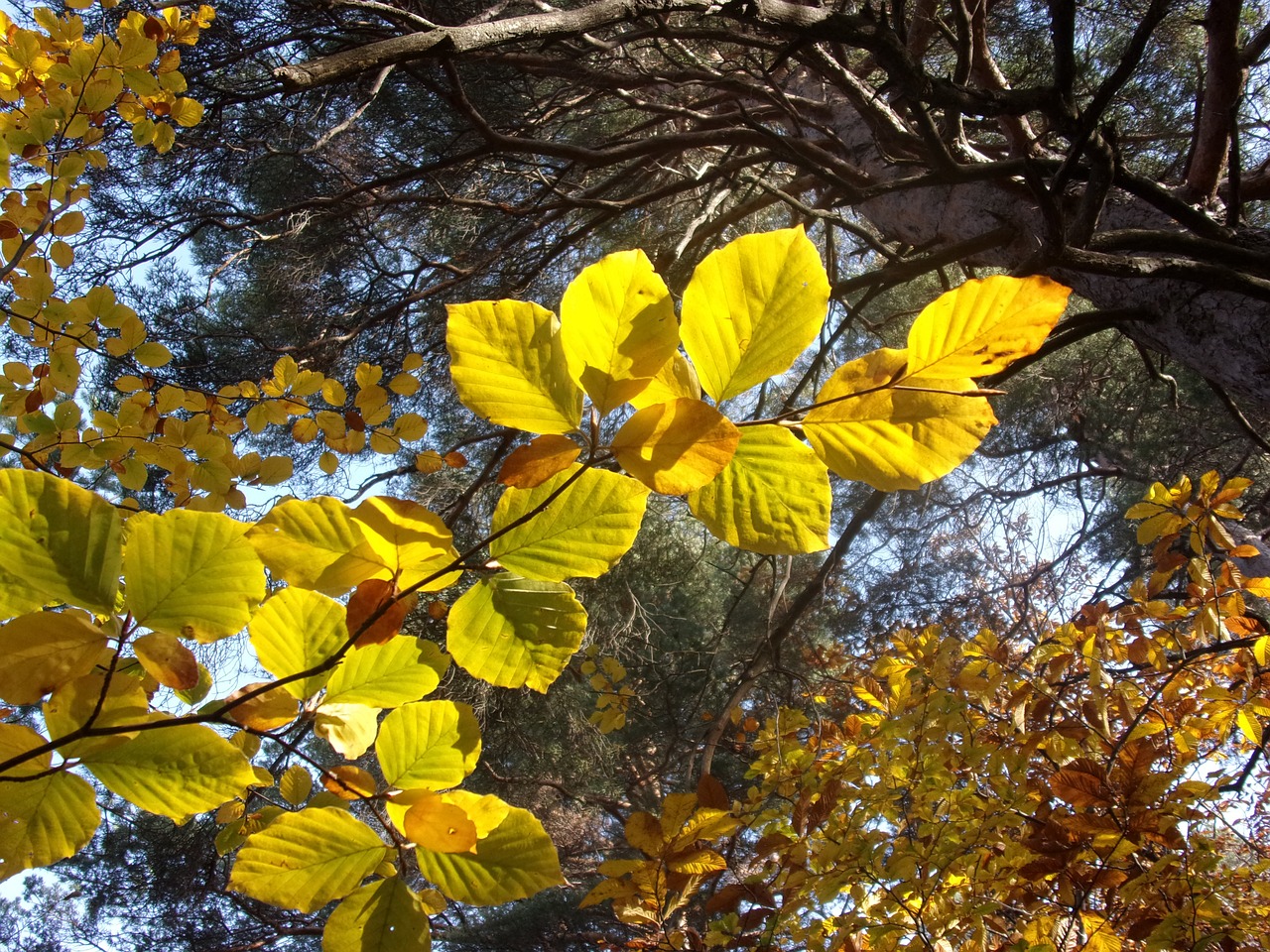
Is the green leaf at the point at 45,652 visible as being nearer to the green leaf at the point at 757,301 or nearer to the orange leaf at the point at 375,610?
the orange leaf at the point at 375,610

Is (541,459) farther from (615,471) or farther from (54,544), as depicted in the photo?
(54,544)

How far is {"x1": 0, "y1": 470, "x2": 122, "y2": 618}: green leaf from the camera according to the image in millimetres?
276

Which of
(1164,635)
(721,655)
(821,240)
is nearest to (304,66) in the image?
(1164,635)

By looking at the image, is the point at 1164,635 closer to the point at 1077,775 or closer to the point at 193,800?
the point at 1077,775

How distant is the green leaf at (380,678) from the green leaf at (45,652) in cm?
12

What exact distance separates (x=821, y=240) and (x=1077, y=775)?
3.70 m

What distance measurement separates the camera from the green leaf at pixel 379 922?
342 millimetres

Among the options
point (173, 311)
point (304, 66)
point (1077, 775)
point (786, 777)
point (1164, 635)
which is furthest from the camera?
point (173, 311)

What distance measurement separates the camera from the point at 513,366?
284mm

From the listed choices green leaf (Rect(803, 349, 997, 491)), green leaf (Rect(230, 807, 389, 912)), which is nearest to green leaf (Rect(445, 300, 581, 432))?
green leaf (Rect(803, 349, 997, 491))

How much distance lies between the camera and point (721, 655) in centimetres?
555

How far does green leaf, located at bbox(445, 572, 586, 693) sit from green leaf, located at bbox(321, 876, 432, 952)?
0.12 metres

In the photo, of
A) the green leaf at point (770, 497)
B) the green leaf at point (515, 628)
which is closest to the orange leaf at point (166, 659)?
the green leaf at point (515, 628)

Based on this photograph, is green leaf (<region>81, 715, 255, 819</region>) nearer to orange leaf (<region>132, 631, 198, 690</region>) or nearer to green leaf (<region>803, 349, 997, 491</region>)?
orange leaf (<region>132, 631, 198, 690</region>)
